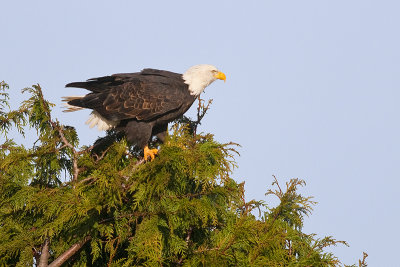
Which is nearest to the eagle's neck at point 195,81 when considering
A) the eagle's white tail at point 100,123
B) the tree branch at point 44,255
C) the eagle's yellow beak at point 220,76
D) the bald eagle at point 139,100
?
the bald eagle at point 139,100

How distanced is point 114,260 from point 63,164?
1283 mm

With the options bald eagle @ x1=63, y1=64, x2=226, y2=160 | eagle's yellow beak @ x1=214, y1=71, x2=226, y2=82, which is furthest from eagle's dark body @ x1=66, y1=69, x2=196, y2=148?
eagle's yellow beak @ x1=214, y1=71, x2=226, y2=82

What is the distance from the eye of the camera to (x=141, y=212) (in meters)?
4.77

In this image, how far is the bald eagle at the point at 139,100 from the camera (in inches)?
265

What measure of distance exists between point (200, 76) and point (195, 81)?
0.46 ft

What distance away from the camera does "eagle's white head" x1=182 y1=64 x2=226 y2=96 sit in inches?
278

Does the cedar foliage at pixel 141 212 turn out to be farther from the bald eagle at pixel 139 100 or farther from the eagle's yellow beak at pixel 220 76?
the eagle's yellow beak at pixel 220 76

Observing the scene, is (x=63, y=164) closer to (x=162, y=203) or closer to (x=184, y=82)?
(x=162, y=203)

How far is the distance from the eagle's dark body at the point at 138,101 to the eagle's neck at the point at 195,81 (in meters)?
0.07

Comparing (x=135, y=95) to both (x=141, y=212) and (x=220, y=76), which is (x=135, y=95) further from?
(x=141, y=212)

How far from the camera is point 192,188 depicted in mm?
5066

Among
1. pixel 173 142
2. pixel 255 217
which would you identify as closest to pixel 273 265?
pixel 255 217

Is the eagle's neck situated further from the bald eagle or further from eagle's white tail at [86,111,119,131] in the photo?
eagle's white tail at [86,111,119,131]

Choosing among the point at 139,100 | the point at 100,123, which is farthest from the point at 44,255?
the point at 139,100
